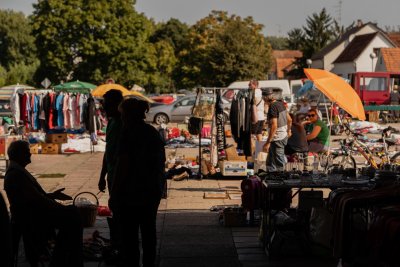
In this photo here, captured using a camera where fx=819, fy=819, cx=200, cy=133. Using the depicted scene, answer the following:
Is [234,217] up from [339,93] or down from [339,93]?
down

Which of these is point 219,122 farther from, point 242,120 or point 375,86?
point 375,86

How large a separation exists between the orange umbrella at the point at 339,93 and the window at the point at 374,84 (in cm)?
2883

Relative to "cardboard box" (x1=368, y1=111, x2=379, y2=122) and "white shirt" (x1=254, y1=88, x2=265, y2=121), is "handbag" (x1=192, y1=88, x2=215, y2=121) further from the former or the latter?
"cardboard box" (x1=368, y1=111, x2=379, y2=122)

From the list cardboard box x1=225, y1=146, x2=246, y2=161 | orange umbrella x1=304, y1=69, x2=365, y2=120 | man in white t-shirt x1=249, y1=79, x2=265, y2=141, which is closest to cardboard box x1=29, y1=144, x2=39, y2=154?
cardboard box x1=225, y1=146, x2=246, y2=161

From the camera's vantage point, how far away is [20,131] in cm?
2133

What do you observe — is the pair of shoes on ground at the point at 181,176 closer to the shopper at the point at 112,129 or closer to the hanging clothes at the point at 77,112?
the shopper at the point at 112,129

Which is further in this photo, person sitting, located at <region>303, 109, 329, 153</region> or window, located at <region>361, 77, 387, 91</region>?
window, located at <region>361, 77, 387, 91</region>

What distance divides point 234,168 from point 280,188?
772 centimetres

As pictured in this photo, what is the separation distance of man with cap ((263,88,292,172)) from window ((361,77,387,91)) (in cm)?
3202

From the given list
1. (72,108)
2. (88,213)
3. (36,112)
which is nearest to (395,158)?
(88,213)

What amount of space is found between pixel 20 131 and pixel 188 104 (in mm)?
20631

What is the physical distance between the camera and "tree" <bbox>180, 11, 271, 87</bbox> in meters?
68.2

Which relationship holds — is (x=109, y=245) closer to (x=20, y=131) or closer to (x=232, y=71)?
(x=20, y=131)

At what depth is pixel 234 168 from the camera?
16.3 m
